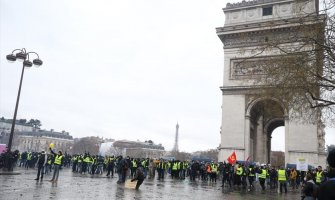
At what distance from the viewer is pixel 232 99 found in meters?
33.2

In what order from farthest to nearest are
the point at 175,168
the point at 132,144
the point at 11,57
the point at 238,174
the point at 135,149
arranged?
the point at 132,144, the point at 135,149, the point at 175,168, the point at 238,174, the point at 11,57

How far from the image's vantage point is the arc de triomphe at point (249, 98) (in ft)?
97.5

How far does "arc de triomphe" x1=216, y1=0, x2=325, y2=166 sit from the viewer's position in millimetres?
29719

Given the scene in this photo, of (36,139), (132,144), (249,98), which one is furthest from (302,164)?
(132,144)

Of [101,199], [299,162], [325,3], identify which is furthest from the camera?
[299,162]

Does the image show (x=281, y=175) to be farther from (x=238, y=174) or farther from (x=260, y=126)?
(x=260, y=126)

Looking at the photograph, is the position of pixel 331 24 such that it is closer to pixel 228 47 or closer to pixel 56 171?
pixel 56 171

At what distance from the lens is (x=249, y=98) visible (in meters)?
32.0

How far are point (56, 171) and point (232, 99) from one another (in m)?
21.0

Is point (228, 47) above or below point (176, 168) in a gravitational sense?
above

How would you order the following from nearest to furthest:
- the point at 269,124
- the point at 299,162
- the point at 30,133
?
the point at 299,162, the point at 269,124, the point at 30,133

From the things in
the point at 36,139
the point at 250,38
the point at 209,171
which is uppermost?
the point at 250,38

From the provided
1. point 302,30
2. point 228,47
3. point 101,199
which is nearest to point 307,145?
point 228,47

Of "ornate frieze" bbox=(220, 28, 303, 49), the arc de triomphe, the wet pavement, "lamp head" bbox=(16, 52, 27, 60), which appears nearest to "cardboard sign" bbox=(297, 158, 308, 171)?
the arc de triomphe
